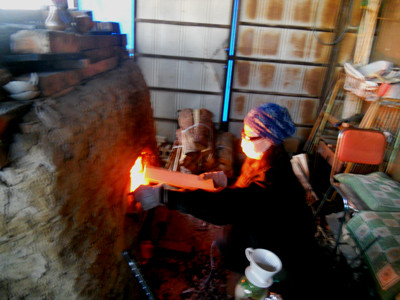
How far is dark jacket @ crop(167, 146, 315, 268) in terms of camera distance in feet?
7.36

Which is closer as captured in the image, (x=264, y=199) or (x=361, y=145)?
(x=264, y=199)

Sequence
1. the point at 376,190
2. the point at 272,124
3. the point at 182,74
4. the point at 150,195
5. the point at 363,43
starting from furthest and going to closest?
the point at 182,74
the point at 363,43
the point at 376,190
the point at 272,124
the point at 150,195

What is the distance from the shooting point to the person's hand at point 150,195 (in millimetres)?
2209

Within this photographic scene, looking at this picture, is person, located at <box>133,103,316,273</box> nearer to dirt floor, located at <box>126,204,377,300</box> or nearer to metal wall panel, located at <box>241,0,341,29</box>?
dirt floor, located at <box>126,204,377,300</box>

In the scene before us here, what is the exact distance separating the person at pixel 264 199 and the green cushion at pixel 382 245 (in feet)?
2.91

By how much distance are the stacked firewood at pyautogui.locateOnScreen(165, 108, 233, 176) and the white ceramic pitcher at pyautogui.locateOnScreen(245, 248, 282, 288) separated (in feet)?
10.4

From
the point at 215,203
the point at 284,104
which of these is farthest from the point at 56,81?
the point at 284,104

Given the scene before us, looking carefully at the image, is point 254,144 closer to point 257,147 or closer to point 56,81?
point 257,147

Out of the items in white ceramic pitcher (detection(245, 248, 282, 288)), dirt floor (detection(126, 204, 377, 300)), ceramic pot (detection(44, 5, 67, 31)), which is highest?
ceramic pot (detection(44, 5, 67, 31))

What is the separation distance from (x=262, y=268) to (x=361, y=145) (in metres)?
2.22

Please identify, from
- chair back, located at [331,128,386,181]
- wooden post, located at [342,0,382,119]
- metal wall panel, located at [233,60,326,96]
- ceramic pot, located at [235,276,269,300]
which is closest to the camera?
ceramic pot, located at [235,276,269,300]

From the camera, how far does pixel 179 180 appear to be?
2.50 m

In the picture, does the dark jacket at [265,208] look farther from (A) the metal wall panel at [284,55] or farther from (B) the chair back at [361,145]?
(A) the metal wall panel at [284,55]

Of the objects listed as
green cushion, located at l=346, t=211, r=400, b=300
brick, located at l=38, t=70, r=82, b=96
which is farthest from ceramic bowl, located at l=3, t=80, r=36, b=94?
green cushion, located at l=346, t=211, r=400, b=300
